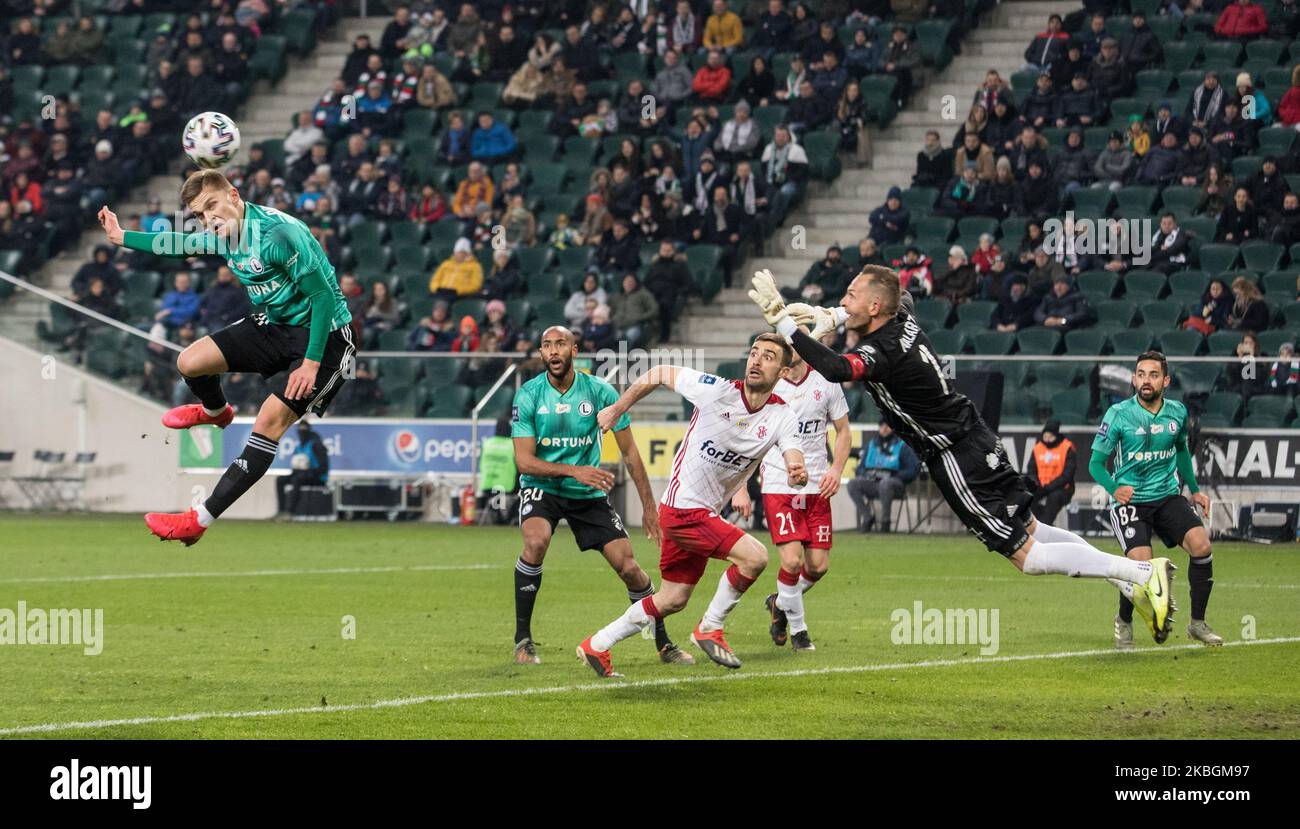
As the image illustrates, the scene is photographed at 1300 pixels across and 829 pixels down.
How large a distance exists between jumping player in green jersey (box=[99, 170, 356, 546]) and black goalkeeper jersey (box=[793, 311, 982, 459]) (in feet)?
8.93

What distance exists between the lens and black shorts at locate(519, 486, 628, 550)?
12.5m

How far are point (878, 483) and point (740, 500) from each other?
1151cm

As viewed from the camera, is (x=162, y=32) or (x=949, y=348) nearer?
(x=949, y=348)

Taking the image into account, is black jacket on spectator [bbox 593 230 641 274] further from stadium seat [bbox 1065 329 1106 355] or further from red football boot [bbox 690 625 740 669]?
red football boot [bbox 690 625 740 669]

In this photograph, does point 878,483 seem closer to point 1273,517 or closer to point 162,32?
point 1273,517

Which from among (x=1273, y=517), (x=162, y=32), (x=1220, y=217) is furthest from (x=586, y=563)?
(x=162, y=32)

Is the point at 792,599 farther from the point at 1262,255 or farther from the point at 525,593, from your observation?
the point at 1262,255

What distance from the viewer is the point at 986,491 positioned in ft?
35.9

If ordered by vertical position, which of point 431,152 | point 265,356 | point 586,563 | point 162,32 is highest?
point 162,32

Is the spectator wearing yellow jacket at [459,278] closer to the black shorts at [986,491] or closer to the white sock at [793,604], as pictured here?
the white sock at [793,604]

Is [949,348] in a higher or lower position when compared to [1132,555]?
higher

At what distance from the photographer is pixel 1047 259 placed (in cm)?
2606

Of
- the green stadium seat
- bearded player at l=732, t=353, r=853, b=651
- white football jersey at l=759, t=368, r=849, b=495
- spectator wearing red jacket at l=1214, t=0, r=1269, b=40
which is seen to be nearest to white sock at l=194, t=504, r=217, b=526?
bearded player at l=732, t=353, r=853, b=651

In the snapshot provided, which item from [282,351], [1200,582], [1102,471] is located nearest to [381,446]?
[1102,471]
